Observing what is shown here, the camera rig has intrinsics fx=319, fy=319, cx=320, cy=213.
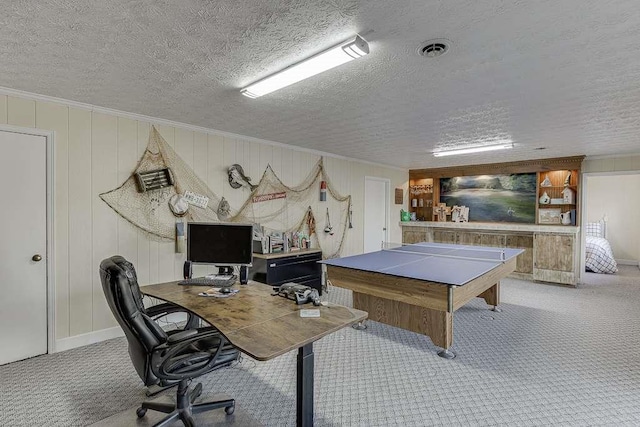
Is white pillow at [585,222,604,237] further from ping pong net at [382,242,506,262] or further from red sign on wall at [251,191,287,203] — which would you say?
red sign on wall at [251,191,287,203]

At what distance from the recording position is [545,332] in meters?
3.70

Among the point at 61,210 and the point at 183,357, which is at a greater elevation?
the point at 61,210

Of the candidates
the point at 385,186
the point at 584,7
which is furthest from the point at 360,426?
the point at 385,186

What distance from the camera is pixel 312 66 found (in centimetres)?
220

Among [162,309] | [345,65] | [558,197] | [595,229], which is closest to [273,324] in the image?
[162,309]

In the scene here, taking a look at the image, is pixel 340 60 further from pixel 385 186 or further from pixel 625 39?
pixel 385 186

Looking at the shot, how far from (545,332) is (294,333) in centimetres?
347

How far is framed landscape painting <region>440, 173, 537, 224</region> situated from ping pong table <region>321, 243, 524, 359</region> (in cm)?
327

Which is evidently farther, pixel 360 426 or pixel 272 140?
pixel 272 140

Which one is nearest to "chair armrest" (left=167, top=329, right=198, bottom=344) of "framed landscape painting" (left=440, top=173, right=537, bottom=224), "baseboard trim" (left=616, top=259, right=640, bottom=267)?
"framed landscape painting" (left=440, top=173, right=537, bottom=224)

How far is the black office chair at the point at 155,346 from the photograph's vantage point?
5.62 feet

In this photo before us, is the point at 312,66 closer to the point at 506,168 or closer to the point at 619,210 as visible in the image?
the point at 506,168

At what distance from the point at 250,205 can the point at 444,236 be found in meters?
5.05

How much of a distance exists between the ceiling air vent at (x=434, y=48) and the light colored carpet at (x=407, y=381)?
2.44 metres
